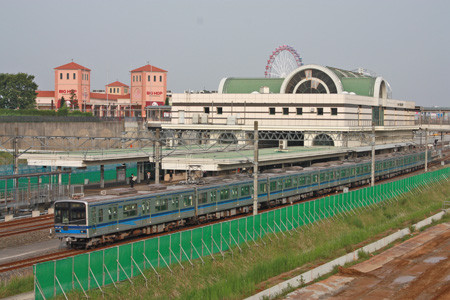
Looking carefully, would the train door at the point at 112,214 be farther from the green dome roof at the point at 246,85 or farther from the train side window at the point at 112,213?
the green dome roof at the point at 246,85

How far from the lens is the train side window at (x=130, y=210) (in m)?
32.8

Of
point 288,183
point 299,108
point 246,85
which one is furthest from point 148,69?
point 288,183

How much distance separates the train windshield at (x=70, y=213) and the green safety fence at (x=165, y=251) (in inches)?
270

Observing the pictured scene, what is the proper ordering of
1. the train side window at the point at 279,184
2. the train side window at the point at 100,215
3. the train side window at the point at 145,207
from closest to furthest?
the train side window at the point at 100,215 < the train side window at the point at 145,207 < the train side window at the point at 279,184

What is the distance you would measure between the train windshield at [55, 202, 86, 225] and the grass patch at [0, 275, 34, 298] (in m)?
6.96

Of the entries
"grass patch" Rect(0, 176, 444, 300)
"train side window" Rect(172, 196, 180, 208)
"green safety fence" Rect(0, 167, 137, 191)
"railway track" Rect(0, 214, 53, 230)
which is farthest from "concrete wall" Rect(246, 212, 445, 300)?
"green safety fence" Rect(0, 167, 137, 191)

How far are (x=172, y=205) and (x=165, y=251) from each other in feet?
35.5

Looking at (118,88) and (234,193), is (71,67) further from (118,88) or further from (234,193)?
(234,193)

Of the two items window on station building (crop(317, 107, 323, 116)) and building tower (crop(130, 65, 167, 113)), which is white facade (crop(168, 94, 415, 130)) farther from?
building tower (crop(130, 65, 167, 113))

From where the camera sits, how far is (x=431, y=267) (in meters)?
28.1

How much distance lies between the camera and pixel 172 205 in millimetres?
36344

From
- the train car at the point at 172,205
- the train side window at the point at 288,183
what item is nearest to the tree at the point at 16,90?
the train car at the point at 172,205

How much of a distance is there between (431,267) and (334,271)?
191 inches

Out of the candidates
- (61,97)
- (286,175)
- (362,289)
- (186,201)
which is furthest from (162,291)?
(61,97)
